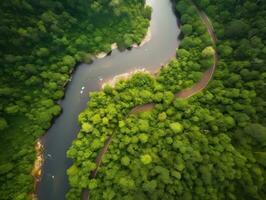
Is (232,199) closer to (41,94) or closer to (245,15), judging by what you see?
(245,15)

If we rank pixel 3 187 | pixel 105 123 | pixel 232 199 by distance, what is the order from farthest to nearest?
pixel 105 123 < pixel 3 187 < pixel 232 199

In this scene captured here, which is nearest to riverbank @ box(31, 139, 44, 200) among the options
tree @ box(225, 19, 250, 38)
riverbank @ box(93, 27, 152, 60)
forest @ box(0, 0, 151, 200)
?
forest @ box(0, 0, 151, 200)

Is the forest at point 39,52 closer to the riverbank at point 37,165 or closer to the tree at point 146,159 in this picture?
the riverbank at point 37,165

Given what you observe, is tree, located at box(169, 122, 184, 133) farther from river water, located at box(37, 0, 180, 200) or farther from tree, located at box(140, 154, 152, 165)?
river water, located at box(37, 0, 180, 200)

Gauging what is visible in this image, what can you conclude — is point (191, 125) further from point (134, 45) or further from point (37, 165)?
point (37, 165)

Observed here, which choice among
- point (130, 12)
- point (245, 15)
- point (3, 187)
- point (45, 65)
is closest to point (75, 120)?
point (45, 65)

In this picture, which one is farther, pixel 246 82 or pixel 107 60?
pixel 107 60
